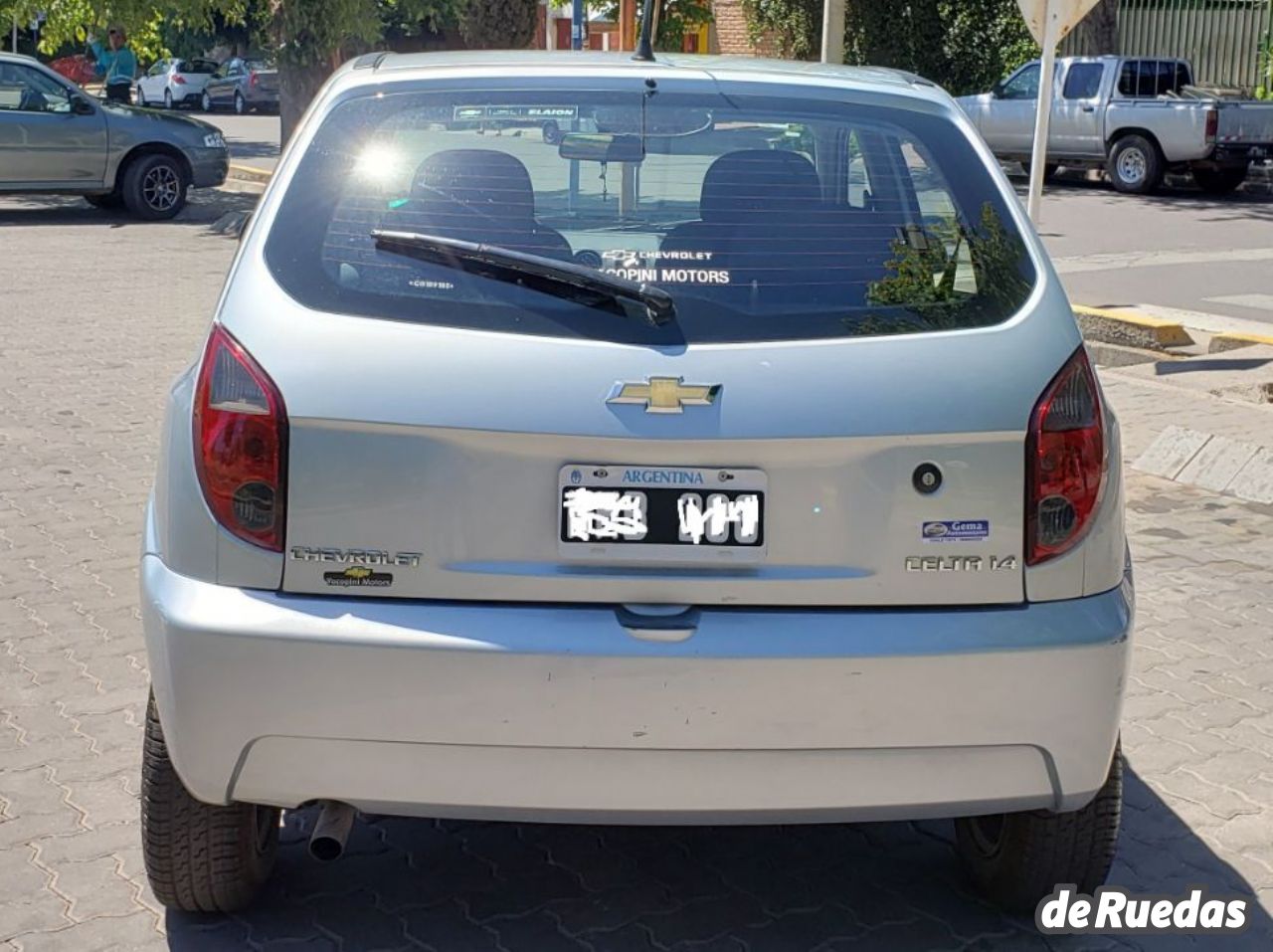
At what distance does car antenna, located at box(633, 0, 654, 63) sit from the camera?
13.4ft

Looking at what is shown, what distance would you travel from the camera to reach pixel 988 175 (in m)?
3.67

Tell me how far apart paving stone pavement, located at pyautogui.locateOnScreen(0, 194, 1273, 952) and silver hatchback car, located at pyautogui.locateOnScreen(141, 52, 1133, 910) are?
1.82 feet

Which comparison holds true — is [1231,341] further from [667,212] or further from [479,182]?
[479,182]

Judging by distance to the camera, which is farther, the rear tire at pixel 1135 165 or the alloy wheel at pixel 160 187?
the rear tire at pixel 1135 165

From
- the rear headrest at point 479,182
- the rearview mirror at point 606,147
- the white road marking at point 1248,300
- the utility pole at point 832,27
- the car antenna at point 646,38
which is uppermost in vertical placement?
the utility pole at point 832,27

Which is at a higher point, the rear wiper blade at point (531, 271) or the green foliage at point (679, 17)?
the green foliage at point (679, 17)

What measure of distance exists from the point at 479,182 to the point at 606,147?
0.27 meters

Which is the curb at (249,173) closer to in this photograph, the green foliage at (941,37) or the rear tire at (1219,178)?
the green foliage at (941,37)

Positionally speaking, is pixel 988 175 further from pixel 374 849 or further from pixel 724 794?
pixel 374 849

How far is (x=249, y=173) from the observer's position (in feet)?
81.3

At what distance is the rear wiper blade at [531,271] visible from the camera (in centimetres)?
325

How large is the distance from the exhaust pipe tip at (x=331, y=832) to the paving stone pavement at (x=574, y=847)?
323 millimetres

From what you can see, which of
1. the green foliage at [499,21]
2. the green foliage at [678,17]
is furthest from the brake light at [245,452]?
the green foliage at [678,17]

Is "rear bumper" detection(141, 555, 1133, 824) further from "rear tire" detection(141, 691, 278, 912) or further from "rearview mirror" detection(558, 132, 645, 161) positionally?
"rearview mirror" detection(558, 132, 645, 161)
